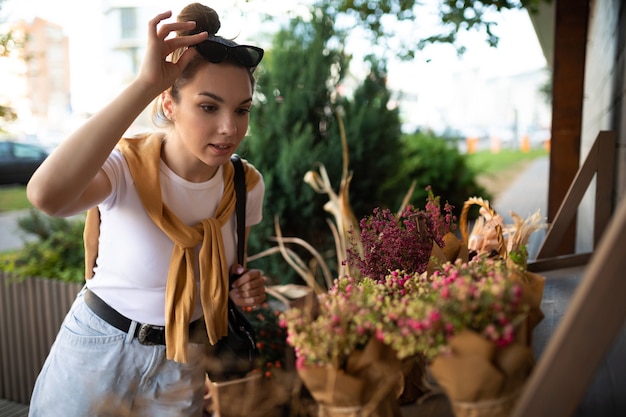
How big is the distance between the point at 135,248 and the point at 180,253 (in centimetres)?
11

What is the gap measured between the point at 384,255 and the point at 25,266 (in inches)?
135

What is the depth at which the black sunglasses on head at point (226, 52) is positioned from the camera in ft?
4.50

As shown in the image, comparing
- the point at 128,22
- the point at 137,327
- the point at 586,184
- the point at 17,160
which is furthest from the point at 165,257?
the point at 17,160

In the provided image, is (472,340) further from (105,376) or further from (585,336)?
(105,376)

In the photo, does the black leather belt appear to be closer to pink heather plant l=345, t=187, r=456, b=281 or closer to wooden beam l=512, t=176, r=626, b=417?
pink heather plant l=345, t=187, r=456, b=281

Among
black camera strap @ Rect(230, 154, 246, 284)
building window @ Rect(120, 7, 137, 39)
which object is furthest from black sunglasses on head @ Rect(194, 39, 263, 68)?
building window @ Rect(120, 7, 137, 39)

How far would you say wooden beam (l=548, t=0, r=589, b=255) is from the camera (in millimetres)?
3127

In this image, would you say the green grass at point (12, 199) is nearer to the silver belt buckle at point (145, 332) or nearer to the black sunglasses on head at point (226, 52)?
the silver belt buckle at point (145, 332)

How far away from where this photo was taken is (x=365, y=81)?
4.77 m

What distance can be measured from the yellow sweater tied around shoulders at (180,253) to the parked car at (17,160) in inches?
373

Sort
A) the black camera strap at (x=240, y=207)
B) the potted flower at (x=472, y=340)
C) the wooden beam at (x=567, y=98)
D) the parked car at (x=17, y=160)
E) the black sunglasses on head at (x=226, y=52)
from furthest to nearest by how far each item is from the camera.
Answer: the parked car at (x=17, y=160), the wooden beam at (x=567, y=98), the black camera strap at (x=240, y=207), the black sunglasses on head at (x=226, y=52), the potted flower at (x=472, y=340)

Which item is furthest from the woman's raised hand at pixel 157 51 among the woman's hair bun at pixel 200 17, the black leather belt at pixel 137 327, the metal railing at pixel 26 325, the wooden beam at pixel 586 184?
the metal railing at pixel 26 325

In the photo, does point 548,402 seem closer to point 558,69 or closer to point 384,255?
point 384,255

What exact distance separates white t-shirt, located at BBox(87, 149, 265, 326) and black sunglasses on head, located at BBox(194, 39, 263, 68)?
0.30 metres
